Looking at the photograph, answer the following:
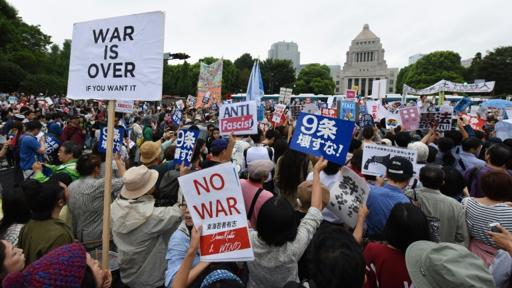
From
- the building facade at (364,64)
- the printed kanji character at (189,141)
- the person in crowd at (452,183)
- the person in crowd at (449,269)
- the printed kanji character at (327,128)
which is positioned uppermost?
the building facade at (364,64)

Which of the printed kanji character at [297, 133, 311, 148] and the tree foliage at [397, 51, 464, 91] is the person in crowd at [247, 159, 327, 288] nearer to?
the printed kanji character at [297, 133, 311, 148]

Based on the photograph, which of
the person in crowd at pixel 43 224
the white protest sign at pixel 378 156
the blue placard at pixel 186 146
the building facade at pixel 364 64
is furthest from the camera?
the building facade at pixel 364 64

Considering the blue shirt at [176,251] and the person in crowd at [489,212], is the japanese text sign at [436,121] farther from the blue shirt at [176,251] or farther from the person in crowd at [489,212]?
the blue shirt at [176,251]

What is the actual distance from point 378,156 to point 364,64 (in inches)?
4286

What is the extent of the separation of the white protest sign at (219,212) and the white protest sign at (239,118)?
3230mm

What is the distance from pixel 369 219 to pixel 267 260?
147 cm

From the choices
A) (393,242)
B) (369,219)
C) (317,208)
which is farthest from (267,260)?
(369,219)

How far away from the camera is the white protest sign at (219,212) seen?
200 cm

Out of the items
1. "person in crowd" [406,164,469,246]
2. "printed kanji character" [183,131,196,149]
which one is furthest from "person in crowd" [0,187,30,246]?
"person in crowd" [406,164,469,246]

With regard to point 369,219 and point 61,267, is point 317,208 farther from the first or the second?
point 61,267

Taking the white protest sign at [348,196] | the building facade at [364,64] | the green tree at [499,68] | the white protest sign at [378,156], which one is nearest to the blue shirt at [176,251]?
the white protest sign at [348,196]

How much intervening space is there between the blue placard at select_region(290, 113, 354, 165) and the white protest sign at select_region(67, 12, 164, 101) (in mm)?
1477

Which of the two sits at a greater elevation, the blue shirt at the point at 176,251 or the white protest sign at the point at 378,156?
the white protest sign at the point at 378,156

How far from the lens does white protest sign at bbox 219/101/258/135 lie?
537 centimetres
